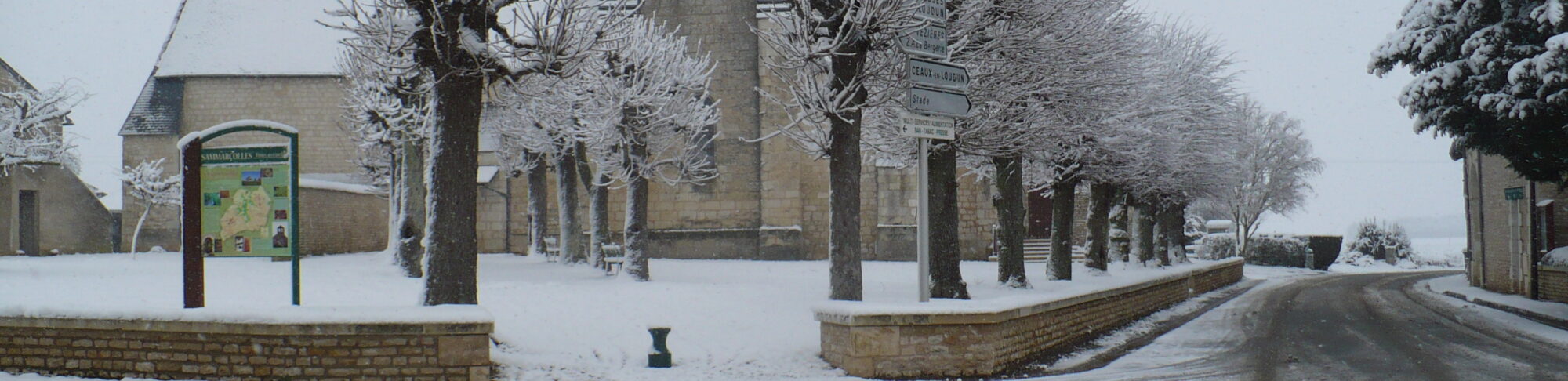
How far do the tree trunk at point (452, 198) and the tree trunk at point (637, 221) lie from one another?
8316 mm

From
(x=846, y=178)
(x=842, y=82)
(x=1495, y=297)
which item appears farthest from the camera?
(x=1495, y=297)

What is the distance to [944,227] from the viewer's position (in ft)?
41.2

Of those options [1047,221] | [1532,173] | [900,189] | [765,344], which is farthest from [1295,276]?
[765,344]

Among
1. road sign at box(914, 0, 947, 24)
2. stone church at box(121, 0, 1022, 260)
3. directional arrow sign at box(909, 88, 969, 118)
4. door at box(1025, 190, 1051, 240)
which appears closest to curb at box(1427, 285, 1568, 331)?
directional arrow sign at box(909, 88, 969, 118)

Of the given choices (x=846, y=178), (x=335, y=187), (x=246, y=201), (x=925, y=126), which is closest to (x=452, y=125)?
(x=246, y=201)

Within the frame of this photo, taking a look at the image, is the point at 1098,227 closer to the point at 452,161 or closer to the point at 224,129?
the point at 452,161

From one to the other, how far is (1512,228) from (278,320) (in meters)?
22.4

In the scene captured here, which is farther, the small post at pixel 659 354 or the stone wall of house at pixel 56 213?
the stone wall of house at pixel 56 213

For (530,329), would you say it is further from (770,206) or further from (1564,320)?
(770,206)

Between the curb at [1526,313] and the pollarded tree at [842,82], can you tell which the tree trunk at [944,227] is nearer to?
the pollarded tree at [842,82]

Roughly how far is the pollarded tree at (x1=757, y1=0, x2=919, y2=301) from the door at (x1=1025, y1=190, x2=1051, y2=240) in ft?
79.2

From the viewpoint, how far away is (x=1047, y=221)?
34438mm

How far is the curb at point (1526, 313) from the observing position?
566 inches

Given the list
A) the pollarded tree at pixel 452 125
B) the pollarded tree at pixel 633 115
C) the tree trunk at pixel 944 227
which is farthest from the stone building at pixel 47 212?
the tree trunk at pixel 944 227
